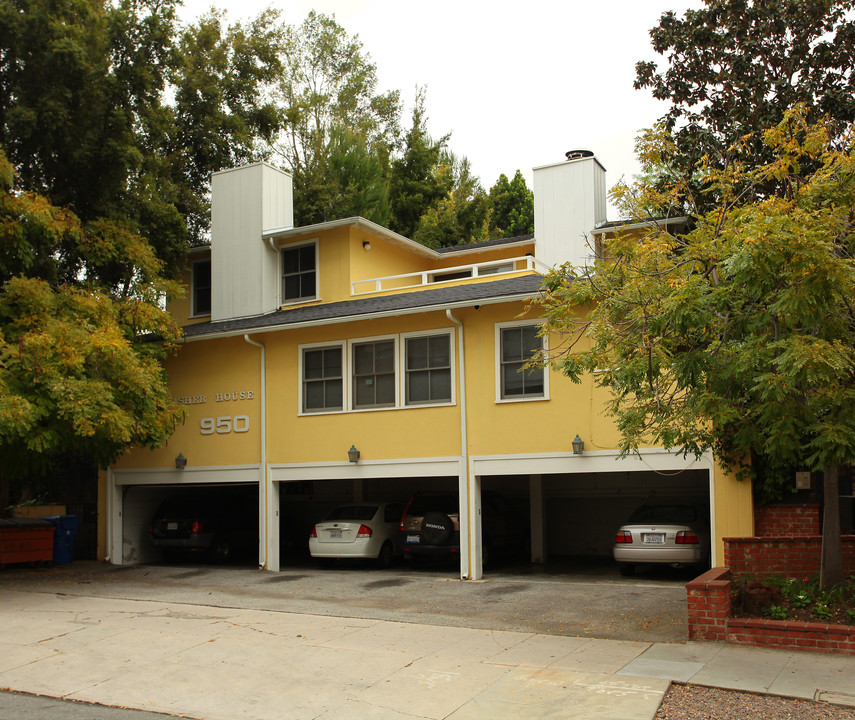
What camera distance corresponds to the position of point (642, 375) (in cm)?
889

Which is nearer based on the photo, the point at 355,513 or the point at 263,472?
the point at 355,513

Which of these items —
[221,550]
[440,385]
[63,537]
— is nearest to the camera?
[440,385]

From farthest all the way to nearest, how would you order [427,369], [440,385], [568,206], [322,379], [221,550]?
1. [568,206]
2. [221,550]
3. [322,379]
4. [427,369]
5. [440,385]

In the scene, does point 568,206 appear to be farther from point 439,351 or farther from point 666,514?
point 666,514

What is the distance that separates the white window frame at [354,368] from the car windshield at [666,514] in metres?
4.97

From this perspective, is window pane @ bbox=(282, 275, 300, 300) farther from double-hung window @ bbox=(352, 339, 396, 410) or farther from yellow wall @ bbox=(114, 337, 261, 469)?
double-hung window @ bbox=(352, 339, 396, 410)

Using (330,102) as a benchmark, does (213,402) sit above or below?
below

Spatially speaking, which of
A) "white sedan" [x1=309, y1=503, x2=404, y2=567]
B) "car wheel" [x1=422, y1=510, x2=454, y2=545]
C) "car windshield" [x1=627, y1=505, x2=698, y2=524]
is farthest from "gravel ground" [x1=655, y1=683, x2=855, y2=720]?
"white sedan" [x1=309, y1=503, x2=404, y2=567]

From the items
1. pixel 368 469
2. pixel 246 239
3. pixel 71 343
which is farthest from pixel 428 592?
pixel 246 239

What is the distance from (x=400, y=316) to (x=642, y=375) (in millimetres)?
8083

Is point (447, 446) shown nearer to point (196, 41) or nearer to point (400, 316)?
point (400, 316)

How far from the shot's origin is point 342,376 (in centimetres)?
1700

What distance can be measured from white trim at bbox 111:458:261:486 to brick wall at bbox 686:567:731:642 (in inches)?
415

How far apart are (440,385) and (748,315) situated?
26.8 ft
